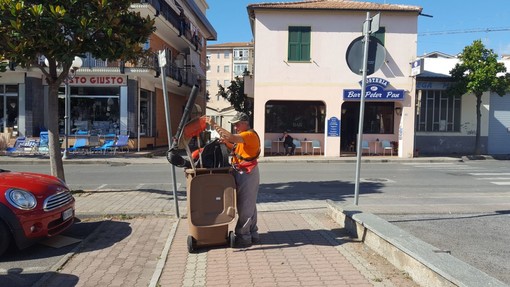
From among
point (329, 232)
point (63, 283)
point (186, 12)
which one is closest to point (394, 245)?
point (329, 232)

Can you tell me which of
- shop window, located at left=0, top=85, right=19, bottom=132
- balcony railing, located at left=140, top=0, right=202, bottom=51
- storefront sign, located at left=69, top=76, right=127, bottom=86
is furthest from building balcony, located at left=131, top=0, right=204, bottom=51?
shop window, located at left=0, top=85, right=19, bottom=132

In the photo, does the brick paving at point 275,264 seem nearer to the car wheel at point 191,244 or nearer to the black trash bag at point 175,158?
the car wheel at point 191,244

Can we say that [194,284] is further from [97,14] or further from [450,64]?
[450,64]

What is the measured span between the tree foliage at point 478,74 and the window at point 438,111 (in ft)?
6.46

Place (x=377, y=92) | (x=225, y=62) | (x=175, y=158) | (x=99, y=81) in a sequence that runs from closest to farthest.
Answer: (x=175, y=158) < (x=377, y=92) < (x=99, y=81) < (x=225, y=62)

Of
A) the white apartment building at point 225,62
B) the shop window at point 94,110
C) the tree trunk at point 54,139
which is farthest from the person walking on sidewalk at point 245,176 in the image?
the white apartment building at point 225,62

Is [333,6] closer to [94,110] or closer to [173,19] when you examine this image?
[173,19]

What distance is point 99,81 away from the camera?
73.9ft

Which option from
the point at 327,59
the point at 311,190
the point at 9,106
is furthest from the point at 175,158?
the point at 9,106

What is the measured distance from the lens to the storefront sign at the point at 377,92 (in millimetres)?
21781

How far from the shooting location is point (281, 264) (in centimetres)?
475

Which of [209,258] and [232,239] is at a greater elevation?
[232,239]

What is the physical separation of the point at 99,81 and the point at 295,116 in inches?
405

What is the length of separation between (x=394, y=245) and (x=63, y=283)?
3.42 m
